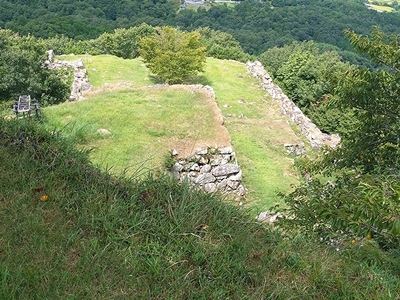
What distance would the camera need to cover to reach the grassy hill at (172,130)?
391 inches

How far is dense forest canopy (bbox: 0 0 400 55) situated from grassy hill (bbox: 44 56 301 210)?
42.3m

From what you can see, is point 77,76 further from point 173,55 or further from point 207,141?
point 207,141

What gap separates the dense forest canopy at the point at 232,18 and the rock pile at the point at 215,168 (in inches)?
1857

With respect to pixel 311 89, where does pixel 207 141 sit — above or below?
above

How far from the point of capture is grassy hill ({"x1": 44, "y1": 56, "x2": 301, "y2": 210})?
9930 mm

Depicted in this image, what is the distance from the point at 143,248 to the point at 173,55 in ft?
63.9

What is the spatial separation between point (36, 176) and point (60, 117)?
8.55 metres

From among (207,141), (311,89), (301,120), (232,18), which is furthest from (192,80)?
(232,18)

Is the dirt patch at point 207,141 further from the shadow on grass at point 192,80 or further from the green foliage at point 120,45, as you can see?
the green foliage at point 120,45

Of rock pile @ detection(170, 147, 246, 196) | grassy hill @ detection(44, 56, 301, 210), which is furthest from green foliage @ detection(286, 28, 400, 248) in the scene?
rock pile @ detection(170, 147, 246, 196)

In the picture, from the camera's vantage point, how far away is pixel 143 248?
282cm

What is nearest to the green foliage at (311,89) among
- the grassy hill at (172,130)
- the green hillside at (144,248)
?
the grassy hill at (172,130)

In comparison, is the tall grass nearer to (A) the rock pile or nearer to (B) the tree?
(A) the rock pile

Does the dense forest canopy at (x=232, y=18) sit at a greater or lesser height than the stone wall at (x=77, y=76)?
lesser
